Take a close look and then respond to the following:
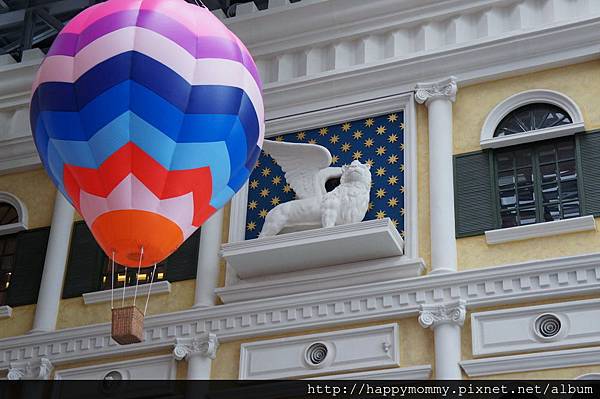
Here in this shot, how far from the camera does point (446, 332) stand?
479 inches

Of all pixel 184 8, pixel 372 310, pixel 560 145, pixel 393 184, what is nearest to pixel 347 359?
pixel 372 310

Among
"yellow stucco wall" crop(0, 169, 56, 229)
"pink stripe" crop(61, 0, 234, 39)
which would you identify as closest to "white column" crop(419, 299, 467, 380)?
"pink stripe" crop(61, 0, 234, 39)

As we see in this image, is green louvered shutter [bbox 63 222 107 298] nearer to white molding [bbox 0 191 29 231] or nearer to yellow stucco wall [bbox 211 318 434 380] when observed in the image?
white molding [bbox 0 191 29 231]

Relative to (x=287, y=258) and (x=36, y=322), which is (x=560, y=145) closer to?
(x=287, y=258)

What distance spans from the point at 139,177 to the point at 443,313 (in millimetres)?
3801

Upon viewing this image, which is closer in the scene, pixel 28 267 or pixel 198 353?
pixel 198 353

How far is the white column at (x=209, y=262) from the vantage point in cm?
1367

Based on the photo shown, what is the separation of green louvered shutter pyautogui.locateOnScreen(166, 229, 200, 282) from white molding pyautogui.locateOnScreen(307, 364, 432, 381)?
7.93 feet

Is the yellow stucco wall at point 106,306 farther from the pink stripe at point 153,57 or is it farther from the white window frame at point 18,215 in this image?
the pink stripe at point 153,57

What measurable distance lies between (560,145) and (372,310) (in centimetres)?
281

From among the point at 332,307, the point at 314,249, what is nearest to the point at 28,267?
the point at 314,249

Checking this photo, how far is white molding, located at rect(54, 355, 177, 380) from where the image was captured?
1348 centimetres

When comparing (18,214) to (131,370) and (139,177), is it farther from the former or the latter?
(139,177)

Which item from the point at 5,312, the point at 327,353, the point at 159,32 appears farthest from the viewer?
the point at 5,312
